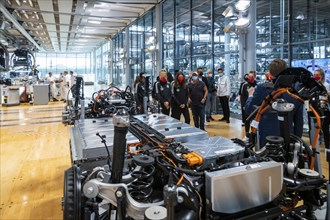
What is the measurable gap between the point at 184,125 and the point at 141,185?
1740mm

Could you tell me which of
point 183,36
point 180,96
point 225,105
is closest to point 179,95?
point 180,96

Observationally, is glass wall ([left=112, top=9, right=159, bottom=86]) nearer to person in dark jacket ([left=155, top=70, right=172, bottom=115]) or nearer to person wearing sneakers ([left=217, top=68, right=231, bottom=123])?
person wearing sneakers ([left=217, top=68, right=231, bottom=123])

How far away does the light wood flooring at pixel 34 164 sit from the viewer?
3.02 m

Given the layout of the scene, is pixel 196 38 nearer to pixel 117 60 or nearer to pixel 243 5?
pixel 243 5

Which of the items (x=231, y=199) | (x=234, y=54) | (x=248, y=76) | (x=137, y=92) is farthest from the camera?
(x=234, y=54)

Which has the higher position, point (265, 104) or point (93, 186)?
point (265, 104)

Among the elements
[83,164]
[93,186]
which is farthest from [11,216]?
[93,186]

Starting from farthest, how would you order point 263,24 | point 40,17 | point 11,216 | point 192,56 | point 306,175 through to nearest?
point 40,17, point 192,56, point 263,24, point 11,216, point 306,175

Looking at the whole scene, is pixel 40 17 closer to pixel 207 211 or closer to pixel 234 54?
pixel 234 54

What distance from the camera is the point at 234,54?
805cm

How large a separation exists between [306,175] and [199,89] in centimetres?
456

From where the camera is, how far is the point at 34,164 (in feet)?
14.7

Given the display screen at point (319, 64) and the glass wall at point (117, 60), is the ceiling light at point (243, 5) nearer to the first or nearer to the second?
the display screen at point (319, 64)

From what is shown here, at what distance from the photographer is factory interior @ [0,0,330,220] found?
4.31ft
